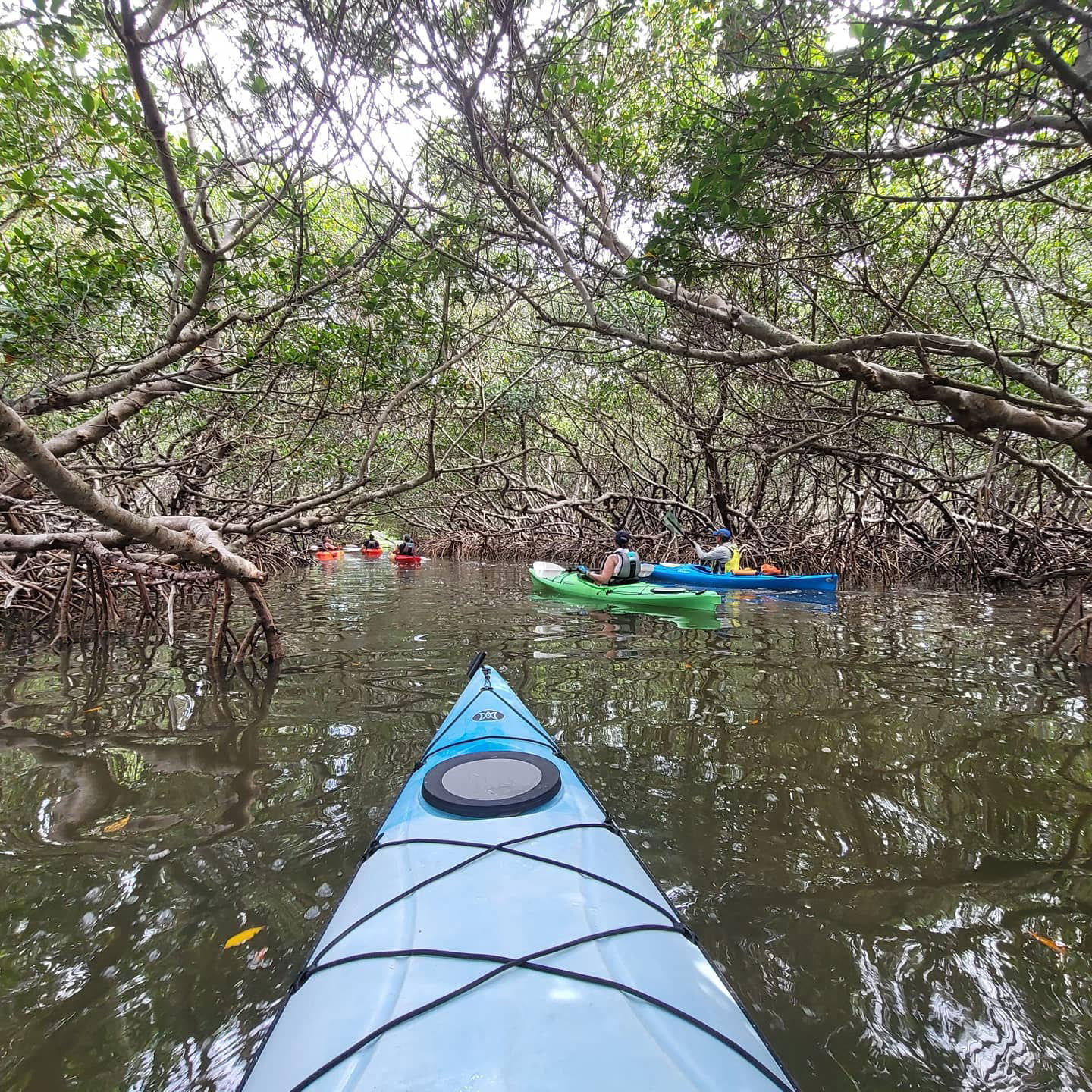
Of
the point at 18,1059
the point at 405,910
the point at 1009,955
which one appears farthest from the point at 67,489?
the point at 1009,955

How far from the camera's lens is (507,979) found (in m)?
1.17

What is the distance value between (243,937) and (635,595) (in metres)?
6.39

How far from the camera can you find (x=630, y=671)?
15.2ft

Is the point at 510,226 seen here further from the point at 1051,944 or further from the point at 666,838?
the point at 1051,944

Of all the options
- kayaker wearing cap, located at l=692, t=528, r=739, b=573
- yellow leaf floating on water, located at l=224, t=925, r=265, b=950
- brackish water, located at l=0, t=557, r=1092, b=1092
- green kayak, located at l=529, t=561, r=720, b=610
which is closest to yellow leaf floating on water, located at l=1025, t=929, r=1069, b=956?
brackish water, located at l=0, t=557, r=1092, b=1092

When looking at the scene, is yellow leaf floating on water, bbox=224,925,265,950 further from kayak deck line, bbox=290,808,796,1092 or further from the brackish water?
kayak deck line, bbox=290,808,796,1092

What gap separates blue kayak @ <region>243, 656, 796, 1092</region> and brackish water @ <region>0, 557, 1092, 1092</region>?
12 cm

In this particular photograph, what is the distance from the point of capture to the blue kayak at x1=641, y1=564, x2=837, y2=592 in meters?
8.59

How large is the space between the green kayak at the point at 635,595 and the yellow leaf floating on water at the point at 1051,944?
5704 millimetres

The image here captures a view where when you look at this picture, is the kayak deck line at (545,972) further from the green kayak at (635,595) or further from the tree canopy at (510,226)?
the green kayak at (635,595)

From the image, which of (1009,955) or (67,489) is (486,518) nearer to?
(67,489)

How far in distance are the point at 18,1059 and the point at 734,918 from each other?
1.85m

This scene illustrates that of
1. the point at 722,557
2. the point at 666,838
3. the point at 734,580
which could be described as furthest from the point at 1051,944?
the point at 722,557

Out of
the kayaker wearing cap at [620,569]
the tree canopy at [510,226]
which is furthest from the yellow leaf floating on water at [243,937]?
the kayaker wearing cap at [620,569]
